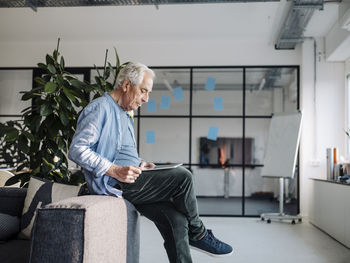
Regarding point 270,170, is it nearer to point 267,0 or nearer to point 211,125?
point 211,125

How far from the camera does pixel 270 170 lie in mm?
5871

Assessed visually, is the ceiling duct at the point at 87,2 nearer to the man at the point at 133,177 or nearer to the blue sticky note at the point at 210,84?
the blue sticky note at the point at 210,84

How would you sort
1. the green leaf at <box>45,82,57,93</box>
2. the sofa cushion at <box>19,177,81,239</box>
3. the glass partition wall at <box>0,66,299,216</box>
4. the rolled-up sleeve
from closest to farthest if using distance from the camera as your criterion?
1. the rolled-up sleeve
2. the sofa cushion at <box>19,177,81,239</box>
3. the green leaf at <box>45,82,57,93</box>
4. the glass partition wall at <box>0,66,299,216</box>

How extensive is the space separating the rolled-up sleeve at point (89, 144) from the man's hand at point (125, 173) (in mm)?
27

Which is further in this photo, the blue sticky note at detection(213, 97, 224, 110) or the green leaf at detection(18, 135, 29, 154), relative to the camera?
the blue sticky note at detection(213, 97, 224, 110)

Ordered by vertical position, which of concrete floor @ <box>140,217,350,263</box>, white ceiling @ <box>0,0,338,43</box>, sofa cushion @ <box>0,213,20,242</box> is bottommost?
concrete floor @ <box>140,217,350,263</box>

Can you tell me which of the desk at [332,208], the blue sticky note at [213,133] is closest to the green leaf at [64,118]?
the desk at [332,208]

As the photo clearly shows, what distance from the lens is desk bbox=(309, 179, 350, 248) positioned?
3.94 m

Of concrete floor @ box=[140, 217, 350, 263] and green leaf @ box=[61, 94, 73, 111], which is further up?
green leaf @ box=[61, 94, 73, 111]

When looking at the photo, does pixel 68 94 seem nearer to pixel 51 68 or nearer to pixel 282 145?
pixel 51 68

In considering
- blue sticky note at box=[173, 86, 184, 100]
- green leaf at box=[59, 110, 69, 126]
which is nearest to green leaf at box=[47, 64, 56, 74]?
green leaf at box=[59, 110, 69, 126]

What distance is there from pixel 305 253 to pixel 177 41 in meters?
3.89

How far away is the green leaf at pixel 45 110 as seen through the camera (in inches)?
105

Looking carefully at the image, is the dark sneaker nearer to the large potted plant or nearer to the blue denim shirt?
the blue denim shirt
